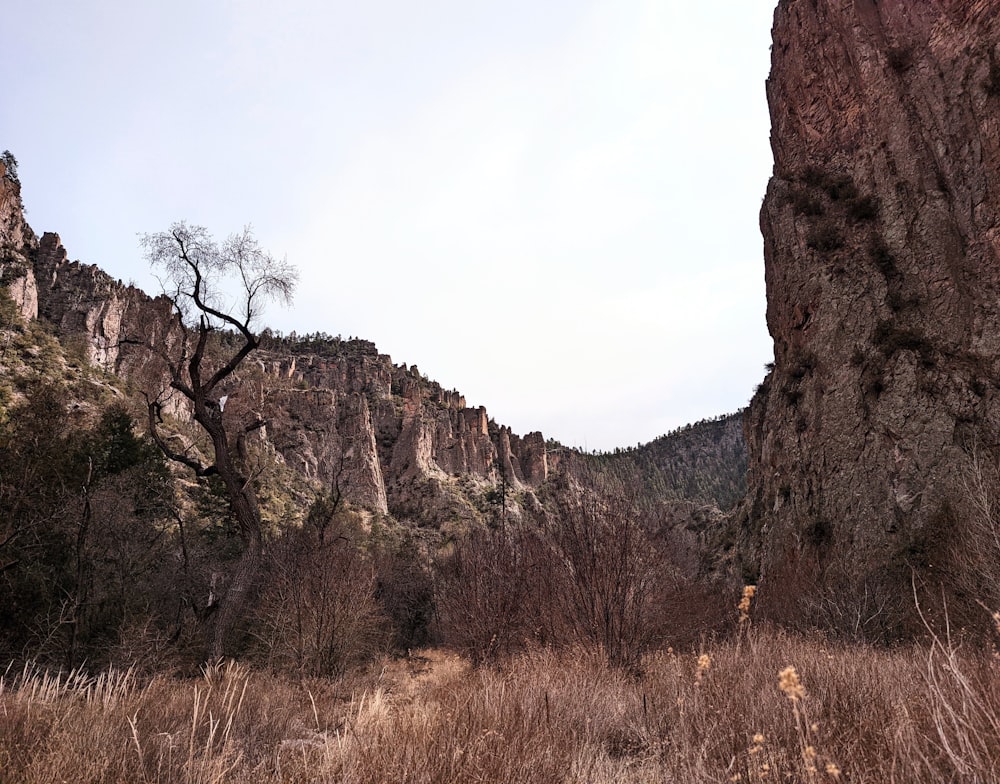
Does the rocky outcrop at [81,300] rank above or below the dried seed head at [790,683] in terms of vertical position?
above

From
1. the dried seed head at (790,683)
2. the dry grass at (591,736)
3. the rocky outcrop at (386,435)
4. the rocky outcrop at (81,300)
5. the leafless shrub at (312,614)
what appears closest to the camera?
the dried seed head at (790,683)

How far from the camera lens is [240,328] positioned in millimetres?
10945

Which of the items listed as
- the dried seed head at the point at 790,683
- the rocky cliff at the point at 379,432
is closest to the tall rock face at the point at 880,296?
the rocky cliff at the point at 379,432

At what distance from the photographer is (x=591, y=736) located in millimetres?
4137

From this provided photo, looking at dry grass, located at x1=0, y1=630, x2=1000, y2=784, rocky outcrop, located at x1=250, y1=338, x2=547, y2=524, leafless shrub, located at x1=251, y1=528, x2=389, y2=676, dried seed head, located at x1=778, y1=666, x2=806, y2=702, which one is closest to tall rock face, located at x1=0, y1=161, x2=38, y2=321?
rocky outcrop, located at x1=250, y1=338, x2=547, y2=524

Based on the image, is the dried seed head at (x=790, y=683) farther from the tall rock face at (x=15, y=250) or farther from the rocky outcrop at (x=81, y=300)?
the tall rock face at (x=15, y=250)

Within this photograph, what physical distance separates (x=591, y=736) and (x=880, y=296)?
21820mm

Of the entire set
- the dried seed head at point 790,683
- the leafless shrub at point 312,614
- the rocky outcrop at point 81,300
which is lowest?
the leafless shrub at point 312,614

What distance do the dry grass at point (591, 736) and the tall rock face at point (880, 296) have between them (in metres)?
12.3

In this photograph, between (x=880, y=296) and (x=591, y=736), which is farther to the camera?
(x=880, y=296)

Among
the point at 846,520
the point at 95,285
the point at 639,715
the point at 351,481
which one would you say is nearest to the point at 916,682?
the point at 639,715

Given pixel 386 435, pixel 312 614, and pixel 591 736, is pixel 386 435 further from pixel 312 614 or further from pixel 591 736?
pixel 591 736

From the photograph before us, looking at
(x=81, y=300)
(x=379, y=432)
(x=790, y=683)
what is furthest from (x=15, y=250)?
(x=790, y=683)

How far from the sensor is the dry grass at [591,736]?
7.59 ft
